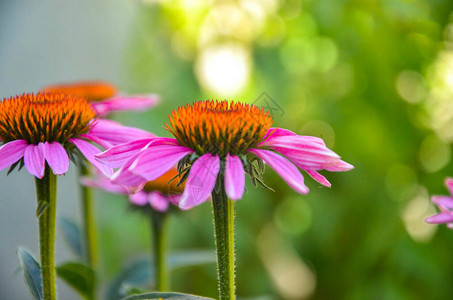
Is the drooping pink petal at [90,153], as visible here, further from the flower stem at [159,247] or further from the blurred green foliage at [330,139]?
the blurred green foliage at [330,139]

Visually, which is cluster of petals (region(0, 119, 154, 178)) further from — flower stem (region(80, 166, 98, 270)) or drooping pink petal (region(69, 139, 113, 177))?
flower stem (region(80, 166, 98, 270))

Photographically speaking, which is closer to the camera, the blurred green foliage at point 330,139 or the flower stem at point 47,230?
the flower stem at point 47,230

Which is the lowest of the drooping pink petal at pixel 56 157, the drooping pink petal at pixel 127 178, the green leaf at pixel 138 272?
the green leaf at pixel 138 272

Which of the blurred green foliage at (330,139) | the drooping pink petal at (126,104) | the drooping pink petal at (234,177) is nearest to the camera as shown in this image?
the drooping pink petal at (234,177)

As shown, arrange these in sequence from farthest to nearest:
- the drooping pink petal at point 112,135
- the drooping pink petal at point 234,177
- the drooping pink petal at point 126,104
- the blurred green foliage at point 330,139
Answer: the blurred green foliage at point 330,139
the drooping pink petal at point 126,104
the drooping pink petal at point 112,135
the drooping pink petal at point 234,177

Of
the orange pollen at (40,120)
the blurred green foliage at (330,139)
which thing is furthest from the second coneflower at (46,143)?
the blurred green foliage at (330,139)

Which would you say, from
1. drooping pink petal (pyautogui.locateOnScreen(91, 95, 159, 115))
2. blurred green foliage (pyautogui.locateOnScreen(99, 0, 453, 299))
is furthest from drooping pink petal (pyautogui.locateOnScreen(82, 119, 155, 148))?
blurred green foliage (pyautogui.locateOnScreen(99, 0, 453, 299))

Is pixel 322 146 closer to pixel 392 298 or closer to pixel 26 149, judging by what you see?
pixel 26 149

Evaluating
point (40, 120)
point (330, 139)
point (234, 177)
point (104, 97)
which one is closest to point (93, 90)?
point (104, 97)
